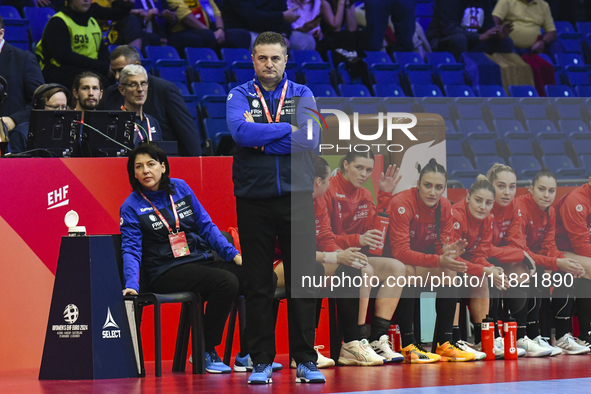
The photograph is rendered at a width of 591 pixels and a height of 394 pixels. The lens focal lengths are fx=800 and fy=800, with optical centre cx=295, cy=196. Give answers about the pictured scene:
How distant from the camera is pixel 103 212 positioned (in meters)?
4.83

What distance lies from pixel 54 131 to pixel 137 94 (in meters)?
0.63

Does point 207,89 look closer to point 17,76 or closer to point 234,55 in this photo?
point 234,55

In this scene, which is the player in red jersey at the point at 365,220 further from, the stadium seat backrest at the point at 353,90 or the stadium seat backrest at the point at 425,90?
the stadium seat backrest at the point at 425,90

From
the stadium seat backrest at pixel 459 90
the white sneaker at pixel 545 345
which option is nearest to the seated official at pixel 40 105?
the white sneaker at pixel 545 345

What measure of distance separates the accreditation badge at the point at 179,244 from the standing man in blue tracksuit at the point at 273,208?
72 cm

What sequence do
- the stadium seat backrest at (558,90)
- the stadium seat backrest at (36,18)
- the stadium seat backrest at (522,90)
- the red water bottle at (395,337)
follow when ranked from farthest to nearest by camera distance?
the stadium seat backrest at (558,90)
the stadium seat backrest at (522,90)
the stadium seat backrest at (36,18)
the red water bottle at (395,337)

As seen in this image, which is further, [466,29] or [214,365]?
[466,29]

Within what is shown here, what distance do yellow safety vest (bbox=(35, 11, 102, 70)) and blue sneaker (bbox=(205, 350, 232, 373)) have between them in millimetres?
3642

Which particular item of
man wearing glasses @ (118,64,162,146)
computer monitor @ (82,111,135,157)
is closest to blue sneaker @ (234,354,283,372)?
computer monitor @ (82,111,135,157)

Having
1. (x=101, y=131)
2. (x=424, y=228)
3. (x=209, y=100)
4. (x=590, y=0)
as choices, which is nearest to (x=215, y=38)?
(x=209, y=100)

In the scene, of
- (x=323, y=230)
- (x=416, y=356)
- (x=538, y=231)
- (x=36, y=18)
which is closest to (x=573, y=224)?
(x=538, y=231)

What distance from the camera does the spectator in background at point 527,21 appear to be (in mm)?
10078

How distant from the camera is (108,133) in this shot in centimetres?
489

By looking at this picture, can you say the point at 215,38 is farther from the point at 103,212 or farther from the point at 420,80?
the point at 103,212
